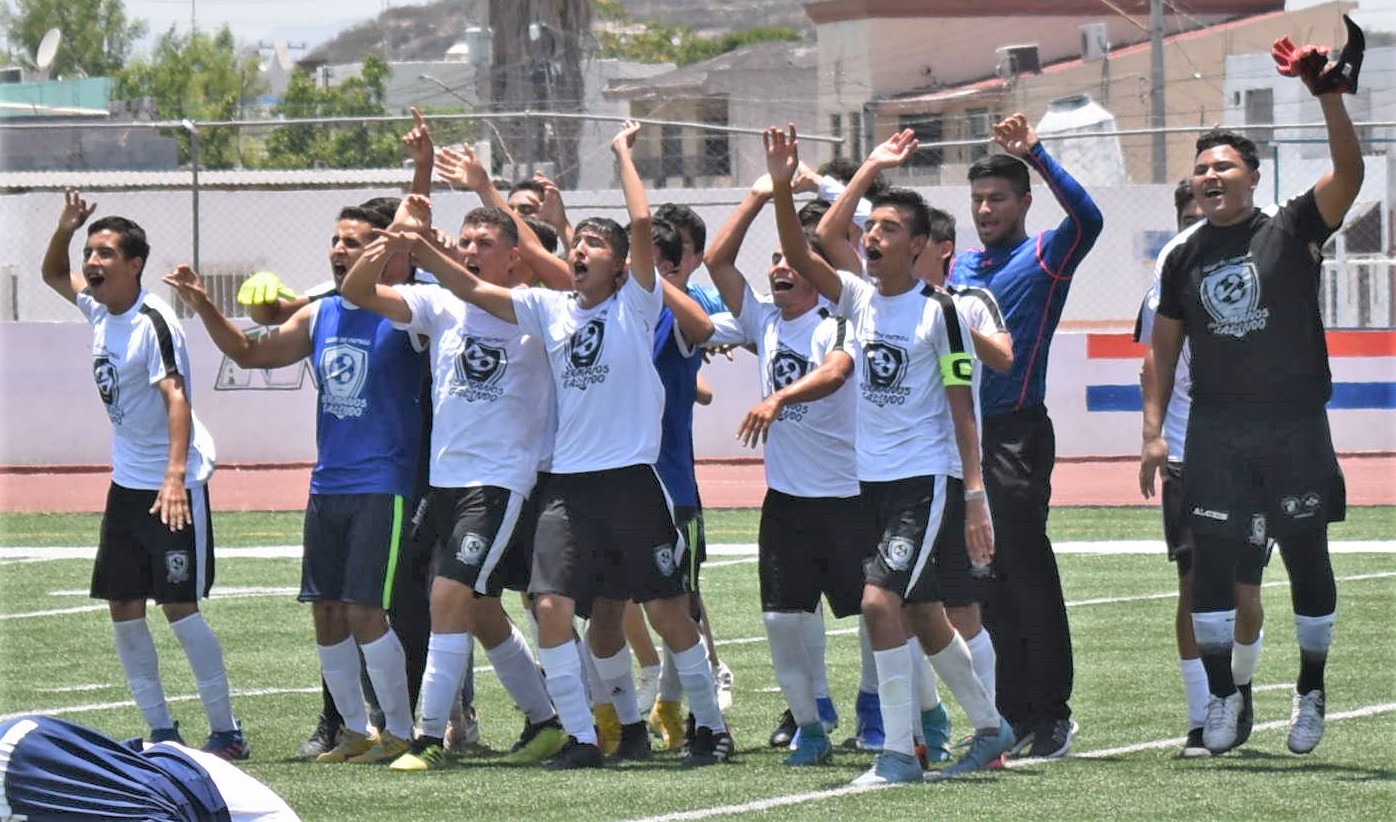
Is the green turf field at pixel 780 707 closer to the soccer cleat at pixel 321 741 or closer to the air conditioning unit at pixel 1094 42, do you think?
the soccer cleat at pixel 321 741

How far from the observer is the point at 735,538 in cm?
1680

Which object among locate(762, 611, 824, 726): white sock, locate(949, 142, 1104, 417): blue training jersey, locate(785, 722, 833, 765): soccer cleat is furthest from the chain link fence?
locate(785, 722, 833, 765): soccer cleat

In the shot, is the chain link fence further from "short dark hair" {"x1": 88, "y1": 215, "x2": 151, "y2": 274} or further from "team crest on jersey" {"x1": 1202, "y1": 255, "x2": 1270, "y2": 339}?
"team crest on jersey" {"x1": 1202, "y1": 255, "x2": 1270, "y2": 339}

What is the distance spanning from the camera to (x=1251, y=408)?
25.8ft

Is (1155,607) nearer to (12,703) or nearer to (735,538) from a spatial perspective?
(735,538)

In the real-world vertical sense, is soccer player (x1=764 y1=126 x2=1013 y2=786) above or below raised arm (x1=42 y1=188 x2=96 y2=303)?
below

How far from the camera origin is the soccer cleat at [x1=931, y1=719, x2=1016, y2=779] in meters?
7.83

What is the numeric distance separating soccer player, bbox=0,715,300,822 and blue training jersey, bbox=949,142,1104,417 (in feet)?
13.0

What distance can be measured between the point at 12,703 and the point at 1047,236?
205 inches

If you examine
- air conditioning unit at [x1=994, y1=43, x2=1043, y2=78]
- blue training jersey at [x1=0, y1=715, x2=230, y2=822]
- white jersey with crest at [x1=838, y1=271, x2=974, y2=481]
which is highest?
air conditioning unit at [x1=994, y1=43, x2=1043, y2=78]

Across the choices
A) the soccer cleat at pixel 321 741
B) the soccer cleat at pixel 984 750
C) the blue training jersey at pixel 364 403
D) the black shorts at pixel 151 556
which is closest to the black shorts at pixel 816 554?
the soccer cleat at pixel 984 750

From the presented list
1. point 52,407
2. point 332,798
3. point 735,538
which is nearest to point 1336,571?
point 735,538

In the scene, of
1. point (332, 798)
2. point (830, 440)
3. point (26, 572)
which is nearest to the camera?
point (332, 798)

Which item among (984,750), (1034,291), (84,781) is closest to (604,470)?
(984,750)
